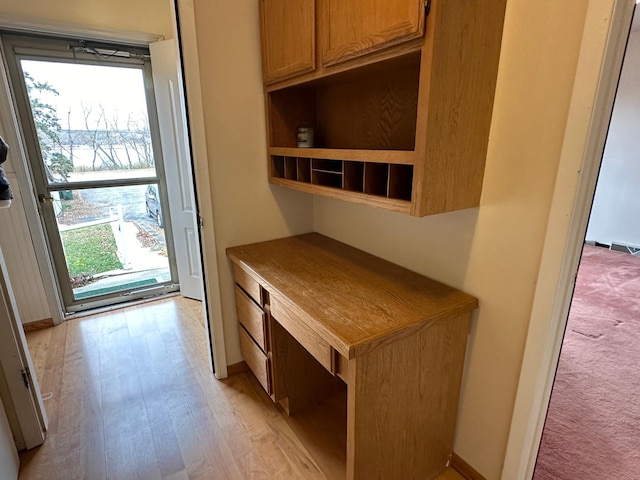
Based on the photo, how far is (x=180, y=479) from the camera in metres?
1.49

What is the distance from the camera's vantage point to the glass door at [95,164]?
2529mm

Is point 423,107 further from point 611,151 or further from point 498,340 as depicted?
point 611,151

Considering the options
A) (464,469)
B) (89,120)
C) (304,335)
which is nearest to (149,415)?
(304,335)

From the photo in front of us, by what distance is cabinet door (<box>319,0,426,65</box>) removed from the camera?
1000 millimetres

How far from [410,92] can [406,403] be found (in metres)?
1.21

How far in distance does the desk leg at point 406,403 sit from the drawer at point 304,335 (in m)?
0.12

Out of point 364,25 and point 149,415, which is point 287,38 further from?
point 149,415

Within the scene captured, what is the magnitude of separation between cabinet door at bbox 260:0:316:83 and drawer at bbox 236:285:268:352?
1139 mm

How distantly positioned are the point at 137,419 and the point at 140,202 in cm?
191

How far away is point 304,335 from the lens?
133cm

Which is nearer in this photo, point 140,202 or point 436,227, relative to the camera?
point 436,227

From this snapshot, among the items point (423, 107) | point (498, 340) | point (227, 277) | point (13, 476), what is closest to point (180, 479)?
point (13, 476)

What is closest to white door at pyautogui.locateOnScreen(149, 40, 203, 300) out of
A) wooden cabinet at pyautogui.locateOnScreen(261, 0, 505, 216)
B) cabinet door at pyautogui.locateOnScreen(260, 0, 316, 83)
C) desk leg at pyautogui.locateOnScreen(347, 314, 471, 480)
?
cabinet door at pyautogui.locateOnScreen(260, 0, 316, 83)

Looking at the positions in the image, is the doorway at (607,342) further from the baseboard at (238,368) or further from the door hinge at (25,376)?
the door hinge at (25,376)
